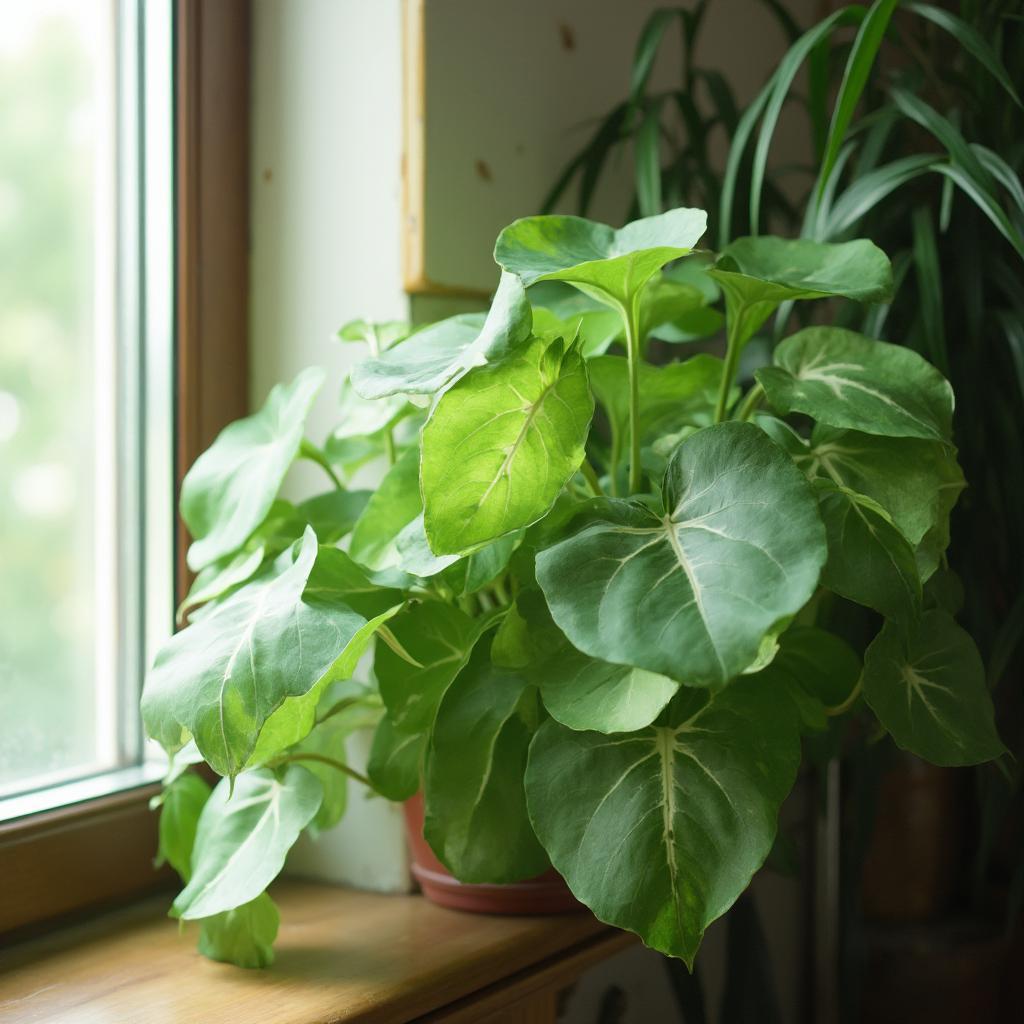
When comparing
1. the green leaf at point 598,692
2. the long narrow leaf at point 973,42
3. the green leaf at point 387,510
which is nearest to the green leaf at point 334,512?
the green leaf at point 387,510

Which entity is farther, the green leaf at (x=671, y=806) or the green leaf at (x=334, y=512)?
the green leaf at (x=334, y=512)

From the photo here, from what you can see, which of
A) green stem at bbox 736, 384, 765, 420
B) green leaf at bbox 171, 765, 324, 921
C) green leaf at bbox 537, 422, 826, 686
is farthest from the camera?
green stem at bbox 736, 384, 765, 420

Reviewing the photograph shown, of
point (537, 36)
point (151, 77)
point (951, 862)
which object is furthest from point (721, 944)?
point (151, 77)

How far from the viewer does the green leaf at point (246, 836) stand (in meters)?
0.82

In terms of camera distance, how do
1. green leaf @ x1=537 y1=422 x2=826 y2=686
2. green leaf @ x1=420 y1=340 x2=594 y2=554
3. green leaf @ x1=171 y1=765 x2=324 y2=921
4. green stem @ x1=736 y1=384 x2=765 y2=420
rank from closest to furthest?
green leaf @ x1=537 y1=422 x2=826 y2=686, green leaf @ x1=420 y1=340 x2=594 y2=554, green leaf @ x1=171 y1=765 x2=324 y2=921, green stem @ x1=736 y1=384 x2=765 y2=420

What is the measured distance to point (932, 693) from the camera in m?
0.82

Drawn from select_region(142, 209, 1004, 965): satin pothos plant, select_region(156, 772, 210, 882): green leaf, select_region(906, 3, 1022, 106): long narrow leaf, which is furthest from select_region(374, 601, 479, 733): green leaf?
select_region(906, 3, 1022, 106): long narrow leaf

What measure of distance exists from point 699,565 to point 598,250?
0.28 meters

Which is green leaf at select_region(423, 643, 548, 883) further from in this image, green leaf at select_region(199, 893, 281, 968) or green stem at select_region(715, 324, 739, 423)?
green stem at select_region(715, 324, 739, 423)

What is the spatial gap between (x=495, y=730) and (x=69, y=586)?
1.64ft

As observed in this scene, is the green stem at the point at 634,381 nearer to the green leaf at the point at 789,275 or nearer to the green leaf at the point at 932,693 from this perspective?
the green leaf at the point at 789,275

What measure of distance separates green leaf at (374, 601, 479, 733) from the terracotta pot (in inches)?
6.3

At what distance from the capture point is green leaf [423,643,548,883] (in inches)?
32.5

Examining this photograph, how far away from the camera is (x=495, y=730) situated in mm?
825
